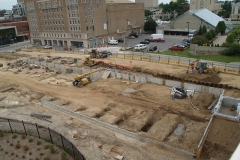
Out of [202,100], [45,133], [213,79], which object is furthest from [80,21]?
[45,133]

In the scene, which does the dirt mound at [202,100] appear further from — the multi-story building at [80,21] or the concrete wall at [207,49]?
the multi-story building at [80,21]

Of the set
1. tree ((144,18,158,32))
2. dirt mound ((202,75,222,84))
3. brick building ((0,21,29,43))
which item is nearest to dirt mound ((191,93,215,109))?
dirt mound ((202,75,222,84))

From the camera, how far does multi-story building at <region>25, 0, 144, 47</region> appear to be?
187 feet

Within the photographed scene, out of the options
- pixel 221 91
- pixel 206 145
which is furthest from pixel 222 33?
pixel 206 145

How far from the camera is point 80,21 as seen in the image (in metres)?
56.8

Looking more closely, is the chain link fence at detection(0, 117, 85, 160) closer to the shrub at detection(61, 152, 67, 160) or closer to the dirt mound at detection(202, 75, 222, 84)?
the shrub at detection(61, 152, 67, 160)

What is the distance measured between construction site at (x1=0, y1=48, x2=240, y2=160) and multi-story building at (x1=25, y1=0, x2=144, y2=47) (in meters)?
22.4

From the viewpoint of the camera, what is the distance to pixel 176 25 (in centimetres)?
6919

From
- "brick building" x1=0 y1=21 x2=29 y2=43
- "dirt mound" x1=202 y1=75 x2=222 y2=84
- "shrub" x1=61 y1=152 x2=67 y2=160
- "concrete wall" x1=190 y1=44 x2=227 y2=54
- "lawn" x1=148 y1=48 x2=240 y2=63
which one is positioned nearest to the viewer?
"shrub" x1=61 y1=152 x2=67 y2=160

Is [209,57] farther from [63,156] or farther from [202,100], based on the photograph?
[63,156]

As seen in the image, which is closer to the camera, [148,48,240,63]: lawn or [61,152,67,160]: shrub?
[61,152,67,160]: shrub

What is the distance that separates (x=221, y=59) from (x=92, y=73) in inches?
921

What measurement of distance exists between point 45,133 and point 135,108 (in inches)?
386

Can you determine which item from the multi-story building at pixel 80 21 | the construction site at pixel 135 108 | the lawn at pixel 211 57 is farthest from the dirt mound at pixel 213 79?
the multi-story building at pixel 80 21
